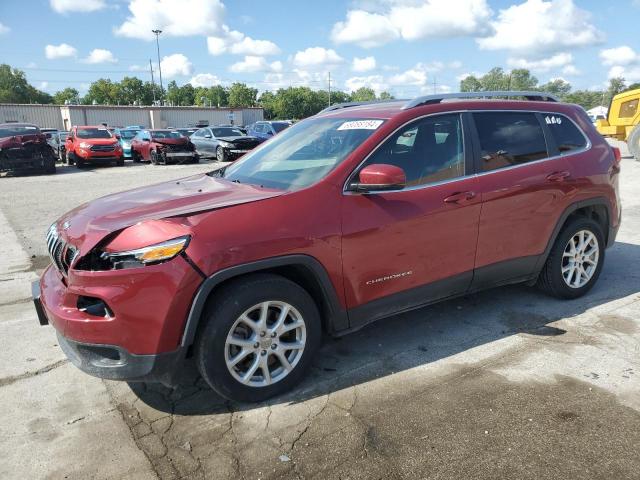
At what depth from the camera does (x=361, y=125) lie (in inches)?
142

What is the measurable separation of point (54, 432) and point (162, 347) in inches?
34.6

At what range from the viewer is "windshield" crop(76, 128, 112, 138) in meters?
21.0

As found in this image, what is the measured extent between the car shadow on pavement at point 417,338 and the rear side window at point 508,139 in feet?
4.33

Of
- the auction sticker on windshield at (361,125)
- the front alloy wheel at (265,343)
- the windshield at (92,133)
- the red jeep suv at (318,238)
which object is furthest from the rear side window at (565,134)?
the windshield at (92,133)

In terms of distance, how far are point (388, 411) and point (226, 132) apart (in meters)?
20.8

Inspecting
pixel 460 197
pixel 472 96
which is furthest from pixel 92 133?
pixel 460 197

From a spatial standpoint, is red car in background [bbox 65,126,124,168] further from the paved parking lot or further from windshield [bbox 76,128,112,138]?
the paved parking lot

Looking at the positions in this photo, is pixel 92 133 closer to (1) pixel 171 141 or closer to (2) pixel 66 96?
(1) pixel 171 141

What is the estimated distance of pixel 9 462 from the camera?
2.62 m

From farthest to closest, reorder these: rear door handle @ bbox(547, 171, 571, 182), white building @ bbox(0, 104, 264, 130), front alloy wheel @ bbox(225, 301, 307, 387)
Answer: white building @ bbox(0, 104, 264, 130)
rear door handle @ bbox(547, 171, 571, 182)
front alloy wheel @ bbox(225, 301, 307, 387)

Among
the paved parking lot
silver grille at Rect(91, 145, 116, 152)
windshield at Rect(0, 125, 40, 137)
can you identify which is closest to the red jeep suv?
the paved parking lot

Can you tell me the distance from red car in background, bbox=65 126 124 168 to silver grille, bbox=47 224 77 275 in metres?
18.7

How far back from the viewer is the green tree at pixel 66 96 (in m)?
120

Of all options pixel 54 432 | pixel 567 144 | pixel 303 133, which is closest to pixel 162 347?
pixel 54 432
